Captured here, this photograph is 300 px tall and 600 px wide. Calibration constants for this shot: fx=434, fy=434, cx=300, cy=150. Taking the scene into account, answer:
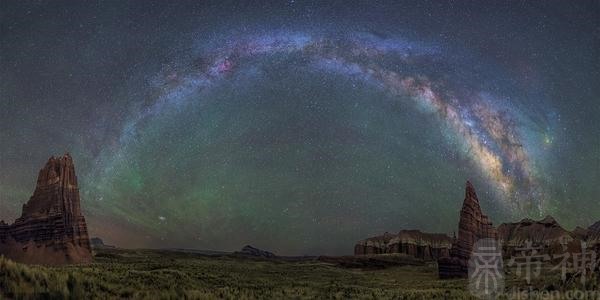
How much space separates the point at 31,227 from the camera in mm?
57875

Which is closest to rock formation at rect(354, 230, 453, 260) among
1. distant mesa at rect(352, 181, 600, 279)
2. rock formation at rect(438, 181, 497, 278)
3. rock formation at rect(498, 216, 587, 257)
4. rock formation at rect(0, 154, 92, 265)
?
distant mesa at rect(352, 181, 600, 279)

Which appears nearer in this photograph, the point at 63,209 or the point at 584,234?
the point at 63,209

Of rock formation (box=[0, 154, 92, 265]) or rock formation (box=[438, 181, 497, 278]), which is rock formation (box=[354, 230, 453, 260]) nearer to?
rock formation (box=[438, 181, 497, 278])

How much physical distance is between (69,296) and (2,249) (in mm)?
49965

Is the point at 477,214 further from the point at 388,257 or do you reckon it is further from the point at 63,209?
the point at 388,257

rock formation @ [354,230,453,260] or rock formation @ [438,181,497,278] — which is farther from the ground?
rock formation @ [438,181,497,278]

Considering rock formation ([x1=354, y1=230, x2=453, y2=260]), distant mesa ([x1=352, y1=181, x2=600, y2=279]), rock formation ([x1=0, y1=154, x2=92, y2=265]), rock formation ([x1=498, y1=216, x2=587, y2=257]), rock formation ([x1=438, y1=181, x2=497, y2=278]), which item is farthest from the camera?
rock formation ([x1=354, y1=230, x2=453, y2=260])

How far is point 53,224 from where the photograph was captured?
57844mm

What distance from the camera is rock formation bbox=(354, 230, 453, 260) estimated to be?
148 m

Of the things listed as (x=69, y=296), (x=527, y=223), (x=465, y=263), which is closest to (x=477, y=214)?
(x=465, y=263)

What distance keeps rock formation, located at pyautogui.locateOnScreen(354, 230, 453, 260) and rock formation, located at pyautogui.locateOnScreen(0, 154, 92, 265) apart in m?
109

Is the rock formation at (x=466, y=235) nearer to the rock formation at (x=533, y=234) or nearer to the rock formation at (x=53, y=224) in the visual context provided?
the rock formation at (x=53, y=224)

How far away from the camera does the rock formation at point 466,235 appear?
5662cm

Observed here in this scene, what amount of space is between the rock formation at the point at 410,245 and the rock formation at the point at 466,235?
83.0 meters
